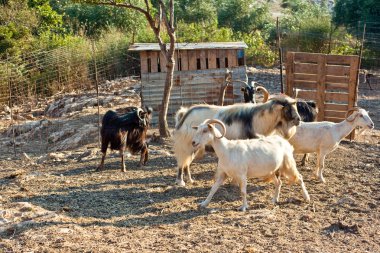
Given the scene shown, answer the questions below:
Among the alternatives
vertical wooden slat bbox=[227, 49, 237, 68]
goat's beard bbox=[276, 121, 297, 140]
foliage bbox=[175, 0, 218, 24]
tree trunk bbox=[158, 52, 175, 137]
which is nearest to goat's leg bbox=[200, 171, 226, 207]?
goat's beard bbox=[276, 121, 297, 140]

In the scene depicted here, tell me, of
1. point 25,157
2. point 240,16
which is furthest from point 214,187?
point 240,16

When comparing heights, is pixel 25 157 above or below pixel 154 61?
below

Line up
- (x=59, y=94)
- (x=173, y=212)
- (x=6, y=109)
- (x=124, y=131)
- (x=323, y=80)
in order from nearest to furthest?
(x=173, y=212) → (x=124, y=131) → (x=323, y=80) → (x=6, y=109) → (x=59, y=94)

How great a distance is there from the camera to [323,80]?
13188 millimetres

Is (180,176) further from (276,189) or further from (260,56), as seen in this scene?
(260,56)

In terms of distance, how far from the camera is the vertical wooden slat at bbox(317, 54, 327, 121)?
13.1m

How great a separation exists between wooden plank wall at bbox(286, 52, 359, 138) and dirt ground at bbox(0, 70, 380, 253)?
2.61 metres

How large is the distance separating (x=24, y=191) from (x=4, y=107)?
1002 centimetres

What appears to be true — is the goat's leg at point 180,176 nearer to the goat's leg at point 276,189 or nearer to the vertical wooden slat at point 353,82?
the goat's leg at point 276,189

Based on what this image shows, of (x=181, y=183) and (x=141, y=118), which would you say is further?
(x=141, y=118)

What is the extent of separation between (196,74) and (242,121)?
19.4 ft

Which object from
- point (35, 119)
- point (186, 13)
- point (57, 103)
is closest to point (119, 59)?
point (57, 103)

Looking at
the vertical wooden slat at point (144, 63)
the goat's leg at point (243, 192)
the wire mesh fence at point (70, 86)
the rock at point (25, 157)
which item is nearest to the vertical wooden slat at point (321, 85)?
the vertical wooden slat at point (144, 63)

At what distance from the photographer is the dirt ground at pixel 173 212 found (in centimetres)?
657
